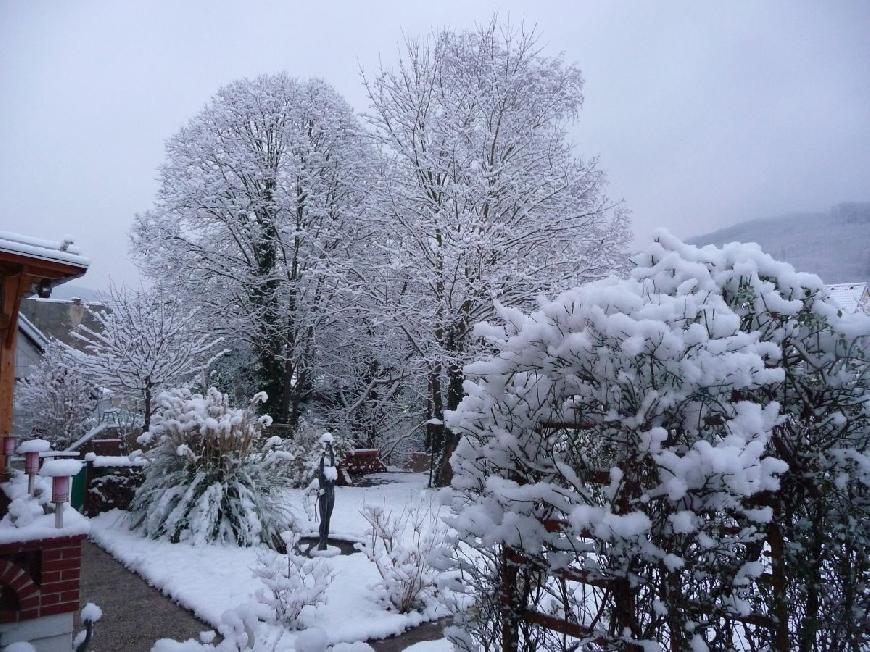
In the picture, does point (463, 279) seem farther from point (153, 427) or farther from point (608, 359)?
point (608, 359)

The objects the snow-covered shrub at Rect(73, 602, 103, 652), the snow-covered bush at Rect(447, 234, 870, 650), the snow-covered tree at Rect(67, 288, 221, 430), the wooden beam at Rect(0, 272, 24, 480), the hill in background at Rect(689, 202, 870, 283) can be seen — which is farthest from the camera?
the hill in background at Rect(689, 202, 870, 283)

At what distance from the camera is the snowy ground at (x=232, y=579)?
4.92 metres

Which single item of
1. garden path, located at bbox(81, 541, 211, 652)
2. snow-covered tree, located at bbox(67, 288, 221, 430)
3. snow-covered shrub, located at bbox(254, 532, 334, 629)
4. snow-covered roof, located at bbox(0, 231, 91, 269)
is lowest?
garden path, located at bbox(81, 541, 211, 652)

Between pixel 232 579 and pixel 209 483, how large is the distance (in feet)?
6.27

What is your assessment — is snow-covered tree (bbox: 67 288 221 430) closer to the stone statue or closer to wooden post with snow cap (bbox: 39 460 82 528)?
the stone statue

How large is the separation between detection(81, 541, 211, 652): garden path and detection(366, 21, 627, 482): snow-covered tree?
7.04m

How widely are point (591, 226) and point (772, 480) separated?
11848 mm

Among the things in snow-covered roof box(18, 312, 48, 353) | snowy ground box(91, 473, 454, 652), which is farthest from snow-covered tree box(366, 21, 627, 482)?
snow-covered roof box(18, 312, 48, 353)

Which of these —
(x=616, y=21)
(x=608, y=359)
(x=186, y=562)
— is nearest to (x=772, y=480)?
(x=608, y=359)

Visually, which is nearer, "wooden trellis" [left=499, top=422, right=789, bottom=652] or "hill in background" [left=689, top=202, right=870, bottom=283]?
"wooden trellis" [left=499, top=422, right=789, bottom=652]

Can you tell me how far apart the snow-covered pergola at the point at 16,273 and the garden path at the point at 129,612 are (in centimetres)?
161

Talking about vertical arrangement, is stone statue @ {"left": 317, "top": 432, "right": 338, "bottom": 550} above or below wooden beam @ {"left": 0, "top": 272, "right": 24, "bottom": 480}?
below

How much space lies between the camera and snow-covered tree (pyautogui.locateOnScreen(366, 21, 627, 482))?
12.4 metres

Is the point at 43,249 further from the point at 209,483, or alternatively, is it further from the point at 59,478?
the point at 209,483
